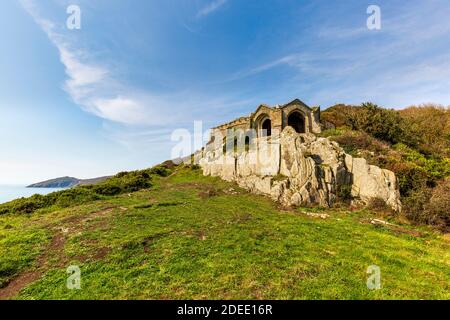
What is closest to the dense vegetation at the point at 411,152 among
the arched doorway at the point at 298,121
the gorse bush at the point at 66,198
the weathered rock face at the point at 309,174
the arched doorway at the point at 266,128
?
the weathered rock face at the point at 309,174

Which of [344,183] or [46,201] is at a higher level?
[344,183]

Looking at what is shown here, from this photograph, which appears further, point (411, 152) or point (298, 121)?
point (298, 121)

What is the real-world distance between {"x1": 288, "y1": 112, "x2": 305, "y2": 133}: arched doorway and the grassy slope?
21.3 m

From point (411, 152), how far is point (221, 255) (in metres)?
24.9

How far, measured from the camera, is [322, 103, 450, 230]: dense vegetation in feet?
52.7

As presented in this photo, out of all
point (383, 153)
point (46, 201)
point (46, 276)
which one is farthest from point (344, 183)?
point (46, 201)

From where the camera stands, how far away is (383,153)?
22.7m

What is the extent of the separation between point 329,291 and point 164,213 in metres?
13.0

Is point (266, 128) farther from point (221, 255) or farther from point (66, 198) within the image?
point (221, 255)

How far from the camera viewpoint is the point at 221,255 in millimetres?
10609

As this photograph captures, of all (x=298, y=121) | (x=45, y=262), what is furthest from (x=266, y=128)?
(x=45, y=262)

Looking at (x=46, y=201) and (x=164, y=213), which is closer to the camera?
(x=164, y=213)
